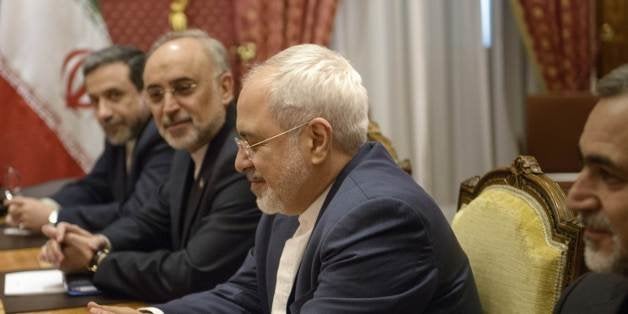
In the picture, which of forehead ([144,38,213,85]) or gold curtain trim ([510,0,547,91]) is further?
gold curtain trim ([510,0,547,91])

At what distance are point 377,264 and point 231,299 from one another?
2.19 ft

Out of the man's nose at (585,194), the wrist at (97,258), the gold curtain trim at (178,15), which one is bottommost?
the wrist at (97,258)

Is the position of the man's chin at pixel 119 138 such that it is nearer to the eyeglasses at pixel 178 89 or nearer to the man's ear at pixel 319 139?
the eyeglasses at pixel 178 89

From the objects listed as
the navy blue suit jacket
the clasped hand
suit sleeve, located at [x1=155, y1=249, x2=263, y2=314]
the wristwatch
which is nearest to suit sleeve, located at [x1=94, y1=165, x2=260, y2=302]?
the clasped hand

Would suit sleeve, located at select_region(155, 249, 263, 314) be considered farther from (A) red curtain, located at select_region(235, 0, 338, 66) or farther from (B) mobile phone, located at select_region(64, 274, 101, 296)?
(A) red curtain, located at select_region(235, 0, 338, 66)

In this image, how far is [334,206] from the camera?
2.07 m

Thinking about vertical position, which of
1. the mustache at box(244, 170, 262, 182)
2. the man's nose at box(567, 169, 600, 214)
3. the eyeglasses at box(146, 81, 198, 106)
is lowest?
the mustache at box(244, 170, 262, 182)

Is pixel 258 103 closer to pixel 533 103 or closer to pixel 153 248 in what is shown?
pixel 153 248

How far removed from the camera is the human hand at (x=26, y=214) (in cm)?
377

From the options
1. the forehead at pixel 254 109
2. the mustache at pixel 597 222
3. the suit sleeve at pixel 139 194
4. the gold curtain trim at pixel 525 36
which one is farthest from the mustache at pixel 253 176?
the gold curtain trim at pixel 525 36

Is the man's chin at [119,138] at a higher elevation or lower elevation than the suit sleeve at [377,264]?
lower

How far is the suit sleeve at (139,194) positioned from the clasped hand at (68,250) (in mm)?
652

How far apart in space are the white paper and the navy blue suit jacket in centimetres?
92

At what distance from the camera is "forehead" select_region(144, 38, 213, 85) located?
3172 mm
